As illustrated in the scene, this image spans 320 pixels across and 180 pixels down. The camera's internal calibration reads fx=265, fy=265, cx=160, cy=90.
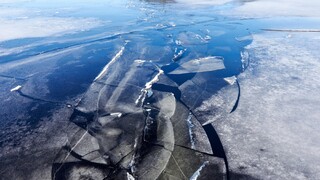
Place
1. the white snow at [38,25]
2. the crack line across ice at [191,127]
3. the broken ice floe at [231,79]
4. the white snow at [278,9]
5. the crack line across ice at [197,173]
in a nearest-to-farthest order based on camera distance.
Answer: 1. the crack line across ice at [197,173]
2. the crack line across ice at [191,127]
3. the broken ice floe at [231,79]
4. the white snow at [38,25]
5. the white snow at [278,9]

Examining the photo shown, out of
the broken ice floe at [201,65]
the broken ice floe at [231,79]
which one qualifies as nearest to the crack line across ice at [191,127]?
the broken ice floe at [231,79]

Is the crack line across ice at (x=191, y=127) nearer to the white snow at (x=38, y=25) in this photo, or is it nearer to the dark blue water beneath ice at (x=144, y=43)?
the dark blue water beneath ice at (x=144, y=43)

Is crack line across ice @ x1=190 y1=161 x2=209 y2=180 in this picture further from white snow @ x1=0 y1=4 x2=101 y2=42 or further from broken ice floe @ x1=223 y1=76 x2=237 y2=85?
white snow @ x1=0 y1=4 x2=101 y2=42

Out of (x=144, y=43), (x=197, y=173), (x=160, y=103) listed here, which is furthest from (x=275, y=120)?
(x=144, y=43)

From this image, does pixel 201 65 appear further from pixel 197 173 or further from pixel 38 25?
pixel 38 25

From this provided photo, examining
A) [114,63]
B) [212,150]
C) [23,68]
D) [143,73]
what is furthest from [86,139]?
[23,68]
